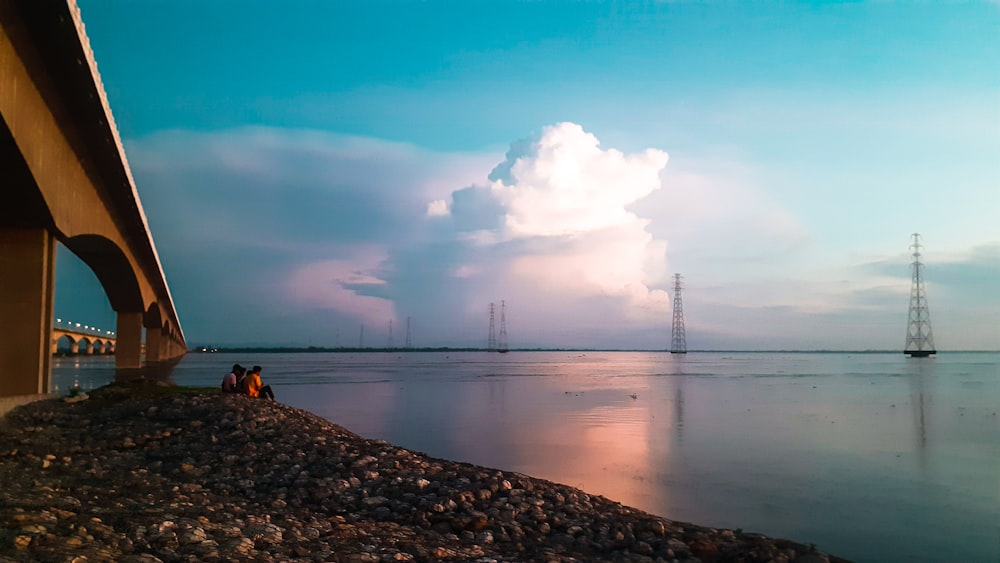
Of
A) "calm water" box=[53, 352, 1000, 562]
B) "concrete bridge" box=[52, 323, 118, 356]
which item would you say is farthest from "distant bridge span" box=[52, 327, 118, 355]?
"calm water" box=[53, 352, 1000, 562]

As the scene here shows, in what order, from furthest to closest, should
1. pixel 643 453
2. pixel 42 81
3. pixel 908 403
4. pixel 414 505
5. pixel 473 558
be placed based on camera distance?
pixel 908 403
pixel 643 453
pixel 42 81
pixel 414 505
pixel 473 558

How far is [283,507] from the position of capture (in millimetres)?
12227

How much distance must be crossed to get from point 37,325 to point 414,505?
19672 millimetres

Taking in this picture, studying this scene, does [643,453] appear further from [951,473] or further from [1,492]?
[1,492]

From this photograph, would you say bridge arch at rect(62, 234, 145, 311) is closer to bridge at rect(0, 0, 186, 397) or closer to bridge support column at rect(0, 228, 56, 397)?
bridge at rect(0, 0, 186, 397)

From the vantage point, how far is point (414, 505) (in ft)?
41.5

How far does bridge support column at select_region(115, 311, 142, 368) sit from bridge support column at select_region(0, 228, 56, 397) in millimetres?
45781

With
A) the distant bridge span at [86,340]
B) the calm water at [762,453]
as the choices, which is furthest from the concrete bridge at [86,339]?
the calm water at [762,453]

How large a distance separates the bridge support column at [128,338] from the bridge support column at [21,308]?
45781mm

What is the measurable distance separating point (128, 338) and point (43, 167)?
52.8m

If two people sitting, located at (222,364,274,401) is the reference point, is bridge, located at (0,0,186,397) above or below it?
above

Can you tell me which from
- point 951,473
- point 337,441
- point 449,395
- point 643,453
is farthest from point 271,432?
point 449,395

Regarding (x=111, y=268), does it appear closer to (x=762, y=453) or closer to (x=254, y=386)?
(x=254, y=386)

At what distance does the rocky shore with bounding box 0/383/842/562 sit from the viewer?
888cm
